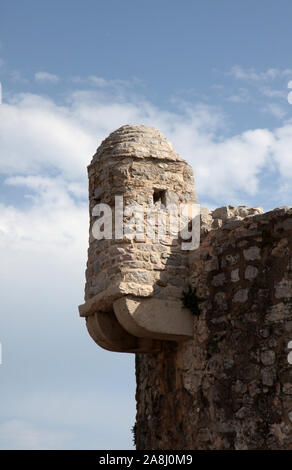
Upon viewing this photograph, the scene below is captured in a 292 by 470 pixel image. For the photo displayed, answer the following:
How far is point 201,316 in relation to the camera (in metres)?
8.55

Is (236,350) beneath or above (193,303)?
beneath

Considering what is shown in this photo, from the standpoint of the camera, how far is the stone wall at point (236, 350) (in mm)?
7645

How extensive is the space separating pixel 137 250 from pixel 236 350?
1.59 m

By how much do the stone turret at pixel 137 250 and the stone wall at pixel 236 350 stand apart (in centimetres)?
32

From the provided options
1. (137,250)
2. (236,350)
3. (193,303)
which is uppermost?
(137,250)

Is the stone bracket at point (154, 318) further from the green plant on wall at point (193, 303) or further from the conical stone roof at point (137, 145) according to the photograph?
the conical stone roof at point (137, 145)

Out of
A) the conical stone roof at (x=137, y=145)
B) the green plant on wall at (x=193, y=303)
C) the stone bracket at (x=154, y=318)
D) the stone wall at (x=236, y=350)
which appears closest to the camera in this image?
the stone wall at (x=236, y=350)

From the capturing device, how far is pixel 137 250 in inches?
337

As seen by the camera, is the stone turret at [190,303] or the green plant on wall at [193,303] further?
the green plant on wall at [193,303]

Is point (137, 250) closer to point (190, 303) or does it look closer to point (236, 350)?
point (190, 303)

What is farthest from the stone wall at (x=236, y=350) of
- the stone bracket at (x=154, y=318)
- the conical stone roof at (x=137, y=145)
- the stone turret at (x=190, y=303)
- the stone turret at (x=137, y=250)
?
the conical stone roof at (x=137, y=145)

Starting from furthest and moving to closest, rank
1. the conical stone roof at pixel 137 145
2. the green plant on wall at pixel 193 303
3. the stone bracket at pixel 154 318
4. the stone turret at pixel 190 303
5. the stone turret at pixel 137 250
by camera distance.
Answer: the conical stone roof at pixel 137 145
the green plant on wall at pixel 193 303
the stone turret at pixel 137 250
the stone bracket at pixel 154 318
the stone turret at pixel 190 303

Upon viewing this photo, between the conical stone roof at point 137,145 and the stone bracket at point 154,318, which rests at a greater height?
the conical stone roof at point 137,145

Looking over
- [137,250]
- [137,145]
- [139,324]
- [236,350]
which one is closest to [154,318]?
[139,324]
